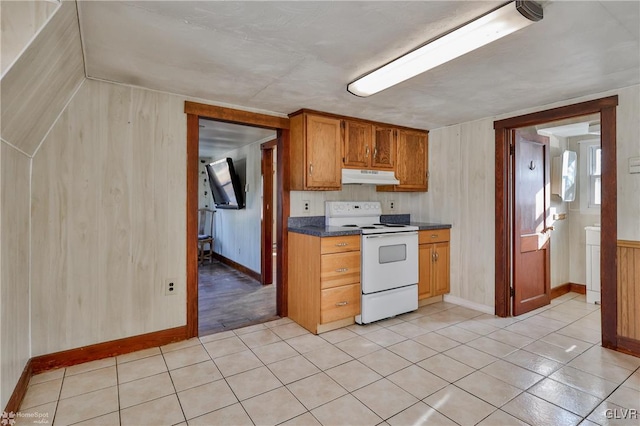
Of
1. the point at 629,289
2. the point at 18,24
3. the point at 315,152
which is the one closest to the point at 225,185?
the point at 315,152

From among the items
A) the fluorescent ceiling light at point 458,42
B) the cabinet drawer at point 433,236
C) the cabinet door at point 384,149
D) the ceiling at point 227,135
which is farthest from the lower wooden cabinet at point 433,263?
the ceiling at point 227,135

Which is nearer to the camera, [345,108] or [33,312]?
[33,312]

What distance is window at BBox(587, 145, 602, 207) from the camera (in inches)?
169

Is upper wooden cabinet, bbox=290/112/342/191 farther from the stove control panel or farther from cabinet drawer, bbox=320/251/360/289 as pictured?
cabinet drawer, bbox=320/251/360/289

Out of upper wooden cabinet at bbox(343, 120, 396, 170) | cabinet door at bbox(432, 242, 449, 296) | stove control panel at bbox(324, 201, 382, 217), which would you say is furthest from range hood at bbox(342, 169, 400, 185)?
cabinet door at bbox(432, 242, 449, 296)

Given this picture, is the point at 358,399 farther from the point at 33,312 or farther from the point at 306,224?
the point at 33,312

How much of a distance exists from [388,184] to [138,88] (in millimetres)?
2700

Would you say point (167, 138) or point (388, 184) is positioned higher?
point (167, 138)

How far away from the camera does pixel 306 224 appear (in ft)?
12.0

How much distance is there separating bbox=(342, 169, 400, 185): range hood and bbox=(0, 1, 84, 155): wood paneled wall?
2419 millimetres

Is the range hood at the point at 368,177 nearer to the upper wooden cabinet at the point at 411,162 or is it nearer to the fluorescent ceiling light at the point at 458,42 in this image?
the upper wooden cabinet at the point at 411,162

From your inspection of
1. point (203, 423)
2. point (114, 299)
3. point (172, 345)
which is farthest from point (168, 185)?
point (203, 423)

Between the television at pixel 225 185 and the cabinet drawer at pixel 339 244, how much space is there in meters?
2.91

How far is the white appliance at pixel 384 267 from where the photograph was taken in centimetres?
324
